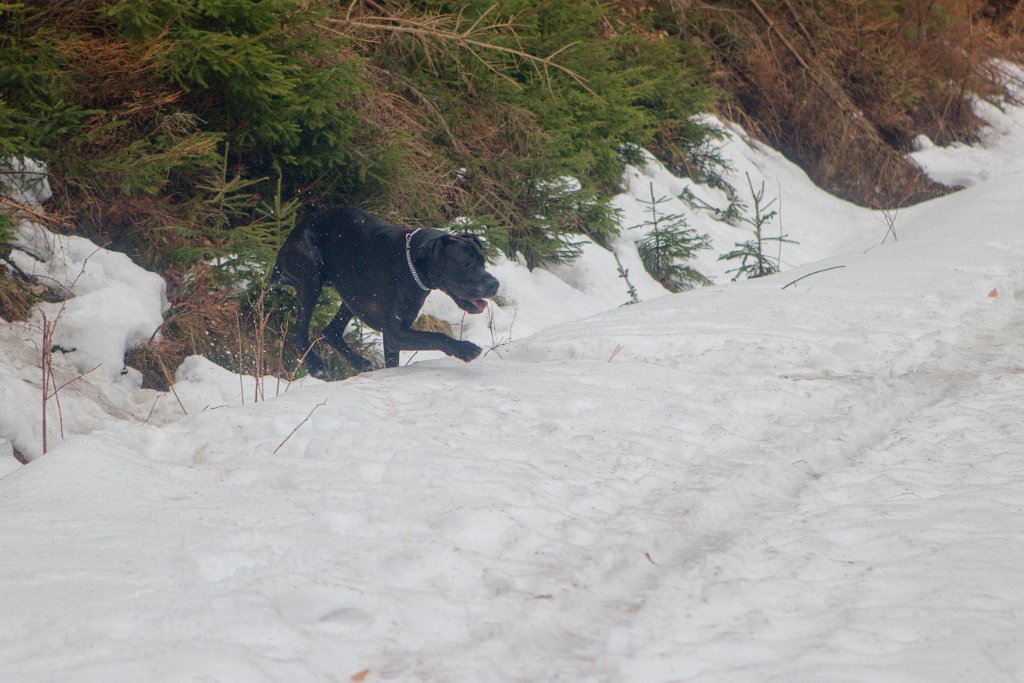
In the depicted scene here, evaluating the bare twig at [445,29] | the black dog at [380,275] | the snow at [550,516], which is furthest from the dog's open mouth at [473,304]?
the bare twig at [445,29]

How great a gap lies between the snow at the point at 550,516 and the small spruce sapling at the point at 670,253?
427 cm

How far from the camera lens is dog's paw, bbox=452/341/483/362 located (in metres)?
4.85

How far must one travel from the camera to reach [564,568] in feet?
8.31

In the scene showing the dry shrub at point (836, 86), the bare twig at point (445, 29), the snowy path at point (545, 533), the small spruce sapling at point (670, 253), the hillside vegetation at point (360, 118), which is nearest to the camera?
the snowy path at point (545, 533)

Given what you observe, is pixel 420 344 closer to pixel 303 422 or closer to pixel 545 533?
pixel 303 422

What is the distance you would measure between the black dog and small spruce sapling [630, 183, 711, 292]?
14.9 feet

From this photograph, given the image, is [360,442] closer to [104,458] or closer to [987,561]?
[104,458]

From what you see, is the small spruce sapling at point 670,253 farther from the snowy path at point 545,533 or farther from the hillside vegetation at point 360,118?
the snowy path at point 545,533

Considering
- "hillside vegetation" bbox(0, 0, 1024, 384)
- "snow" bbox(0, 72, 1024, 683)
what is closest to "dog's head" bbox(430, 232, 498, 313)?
"snow" bbox(0, 72, 1024, 683)

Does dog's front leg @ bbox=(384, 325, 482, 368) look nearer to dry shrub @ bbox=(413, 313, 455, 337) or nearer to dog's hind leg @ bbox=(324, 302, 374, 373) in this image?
dog's hind leg @ bbox=(324, 302, 374, 373)

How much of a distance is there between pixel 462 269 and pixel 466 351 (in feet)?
1.57

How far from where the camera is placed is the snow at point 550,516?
2.06 metres

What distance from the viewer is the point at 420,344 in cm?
507

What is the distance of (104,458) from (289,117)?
3976 mm
